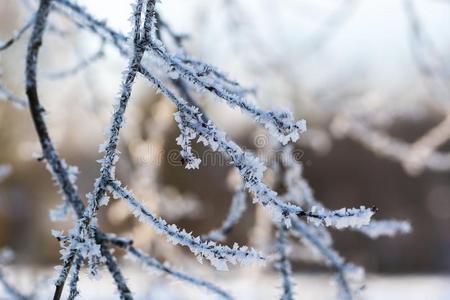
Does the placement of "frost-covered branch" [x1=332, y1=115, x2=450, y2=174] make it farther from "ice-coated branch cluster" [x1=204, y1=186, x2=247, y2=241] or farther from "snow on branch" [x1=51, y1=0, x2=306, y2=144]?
"snow on branch" [x1=51, y1=0, x2=306, y2=144]

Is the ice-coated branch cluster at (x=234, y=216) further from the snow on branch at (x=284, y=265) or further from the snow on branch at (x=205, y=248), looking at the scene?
the snow on branch at (x=205, y=248)

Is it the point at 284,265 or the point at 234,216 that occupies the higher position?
the point at 234,216

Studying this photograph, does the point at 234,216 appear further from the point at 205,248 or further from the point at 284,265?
the point at 205,248

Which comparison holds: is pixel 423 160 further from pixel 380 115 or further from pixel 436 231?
pixel 436 231

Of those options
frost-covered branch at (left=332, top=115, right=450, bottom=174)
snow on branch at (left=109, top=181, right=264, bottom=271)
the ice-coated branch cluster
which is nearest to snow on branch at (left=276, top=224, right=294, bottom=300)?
the ice-coated branch cluster

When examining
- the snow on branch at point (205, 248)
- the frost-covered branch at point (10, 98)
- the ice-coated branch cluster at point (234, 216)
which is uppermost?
the frost-covered branch at point (10, 98)

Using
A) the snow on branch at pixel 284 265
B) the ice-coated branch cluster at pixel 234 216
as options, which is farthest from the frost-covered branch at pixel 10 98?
the snow on branch at pixel 284 265

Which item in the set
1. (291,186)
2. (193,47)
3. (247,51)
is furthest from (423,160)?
(291,186)

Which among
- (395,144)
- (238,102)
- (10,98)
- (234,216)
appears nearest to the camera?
(238,102)

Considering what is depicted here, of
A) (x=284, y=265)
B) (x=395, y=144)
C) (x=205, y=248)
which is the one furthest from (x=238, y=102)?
(x=395, y=144)

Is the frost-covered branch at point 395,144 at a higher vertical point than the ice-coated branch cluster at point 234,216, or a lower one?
higher

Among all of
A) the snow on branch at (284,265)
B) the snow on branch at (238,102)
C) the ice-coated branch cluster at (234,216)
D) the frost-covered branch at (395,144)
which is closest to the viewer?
the snow on branch at (238,102)
